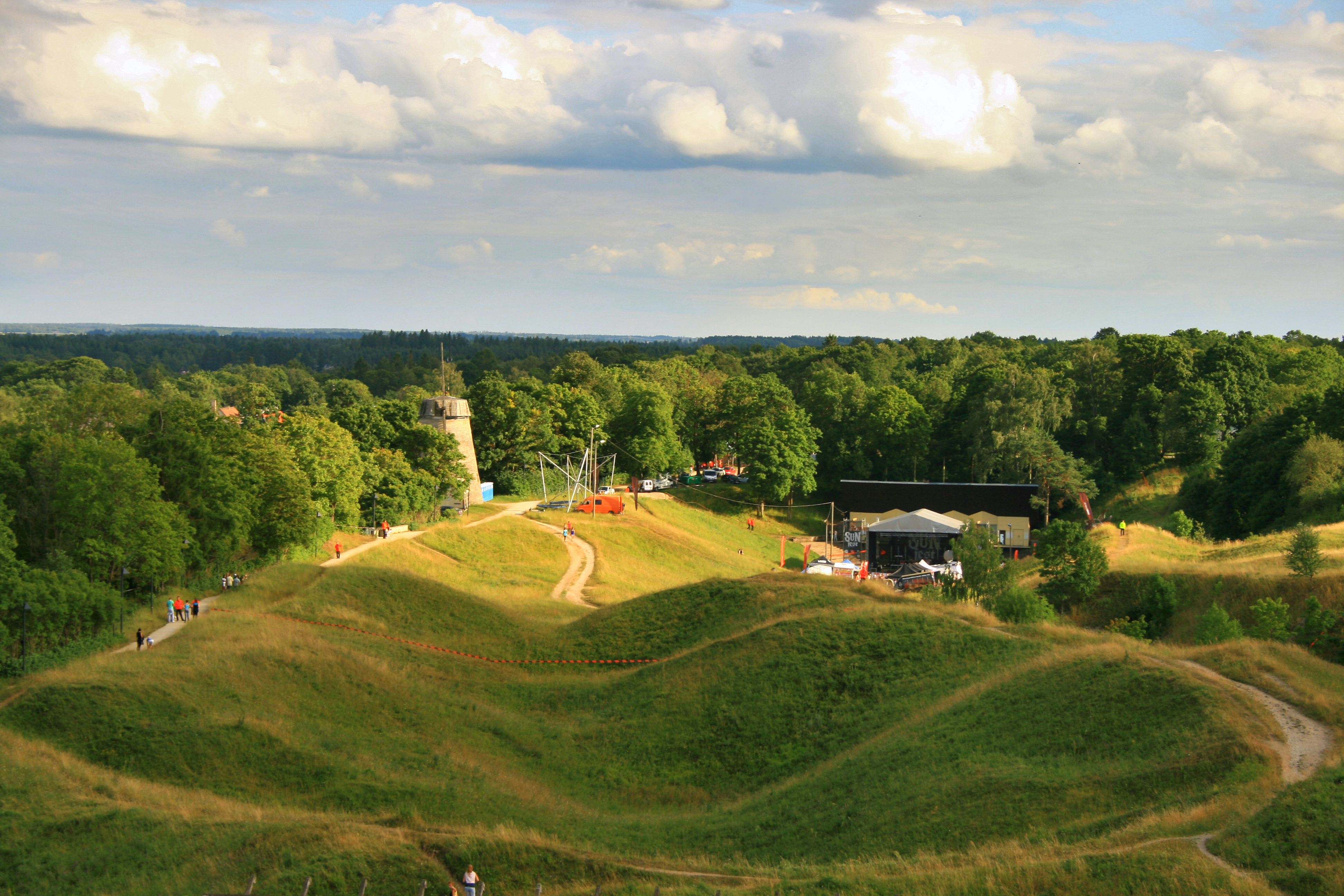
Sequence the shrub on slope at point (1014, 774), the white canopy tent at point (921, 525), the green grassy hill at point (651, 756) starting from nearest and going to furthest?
the green grassy hill at point (651, 756) < the shrub on slope at point (1014, 774) < the white canopy tent at point (921, 525)

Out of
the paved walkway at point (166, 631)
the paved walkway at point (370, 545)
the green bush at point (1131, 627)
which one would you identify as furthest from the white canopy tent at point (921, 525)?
the paved walkway at point (166, 631)

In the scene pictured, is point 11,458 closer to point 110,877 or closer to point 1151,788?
point 110,877

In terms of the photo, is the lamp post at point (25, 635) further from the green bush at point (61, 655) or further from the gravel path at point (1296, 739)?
the gravel path at point (1296, 739)

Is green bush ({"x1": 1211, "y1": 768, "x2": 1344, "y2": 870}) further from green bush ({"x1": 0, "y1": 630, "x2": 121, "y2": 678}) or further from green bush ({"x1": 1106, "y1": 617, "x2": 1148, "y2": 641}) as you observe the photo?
green bush ({"x1": 0, "y1": 630, "x2": 121, "y2": 678})

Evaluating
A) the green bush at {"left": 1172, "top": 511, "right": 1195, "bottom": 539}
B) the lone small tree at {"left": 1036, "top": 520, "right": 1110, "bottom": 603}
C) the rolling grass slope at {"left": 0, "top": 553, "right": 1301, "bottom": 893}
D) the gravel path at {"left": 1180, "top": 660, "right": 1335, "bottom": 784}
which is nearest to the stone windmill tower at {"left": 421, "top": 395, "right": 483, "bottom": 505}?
the rolling grass slope at {"left": 0, "top": 553, "right": 1301, "bottom": 893}

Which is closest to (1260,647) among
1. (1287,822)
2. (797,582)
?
(1287,822)

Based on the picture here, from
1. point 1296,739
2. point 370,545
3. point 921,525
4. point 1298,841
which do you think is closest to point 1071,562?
point 921,525
